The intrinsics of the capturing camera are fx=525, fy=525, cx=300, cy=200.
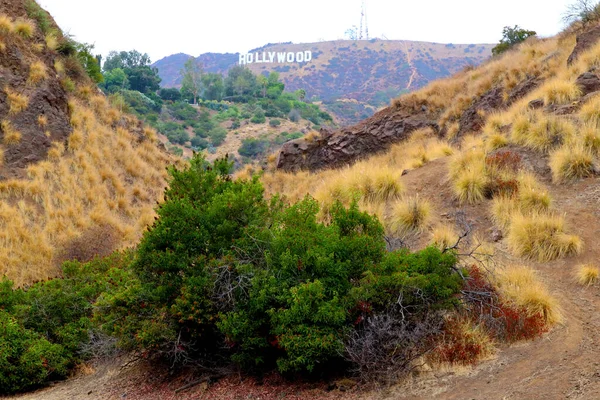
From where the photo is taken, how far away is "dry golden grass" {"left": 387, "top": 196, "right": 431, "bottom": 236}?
965 centimetres

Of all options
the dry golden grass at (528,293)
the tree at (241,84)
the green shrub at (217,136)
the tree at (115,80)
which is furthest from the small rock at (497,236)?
the tree at (241,84)

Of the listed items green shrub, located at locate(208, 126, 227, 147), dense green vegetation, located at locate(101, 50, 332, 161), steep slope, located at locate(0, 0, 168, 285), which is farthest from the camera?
green shrub, located at locate(208, 126, 227, 147)

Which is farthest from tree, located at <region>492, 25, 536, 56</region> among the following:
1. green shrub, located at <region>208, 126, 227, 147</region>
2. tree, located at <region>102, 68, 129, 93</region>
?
tree, located at <region>102, 68, 129, 93</region>

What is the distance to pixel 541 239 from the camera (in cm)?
800

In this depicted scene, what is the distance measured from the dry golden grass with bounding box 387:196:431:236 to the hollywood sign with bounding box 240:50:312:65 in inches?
5173

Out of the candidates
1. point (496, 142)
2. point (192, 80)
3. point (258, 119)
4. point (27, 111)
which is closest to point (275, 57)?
point (192, 80)

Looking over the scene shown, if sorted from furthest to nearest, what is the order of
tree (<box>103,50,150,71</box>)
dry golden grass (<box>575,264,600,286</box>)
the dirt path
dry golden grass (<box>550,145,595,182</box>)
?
1. the dirt path
2. tree (<box>103,50,150,71</box>)
3. dry golden grass (<box>550,145,595,182</box>)
4. dry golden grass (<box>575,264,600,286</box>)

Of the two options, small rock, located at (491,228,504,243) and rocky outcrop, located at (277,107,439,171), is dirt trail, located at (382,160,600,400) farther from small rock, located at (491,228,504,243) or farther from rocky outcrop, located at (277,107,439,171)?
rocky outcrop, located at (277,107,439,171)

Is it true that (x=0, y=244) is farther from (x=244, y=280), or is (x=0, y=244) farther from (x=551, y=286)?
(x=551, y=286)

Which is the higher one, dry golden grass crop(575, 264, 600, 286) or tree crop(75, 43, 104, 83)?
tree crop(75, 43, 104, 83)

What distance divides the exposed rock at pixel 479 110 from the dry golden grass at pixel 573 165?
594cm

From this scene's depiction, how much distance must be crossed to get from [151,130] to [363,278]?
54.7 feet

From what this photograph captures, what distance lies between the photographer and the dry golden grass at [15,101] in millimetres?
15195

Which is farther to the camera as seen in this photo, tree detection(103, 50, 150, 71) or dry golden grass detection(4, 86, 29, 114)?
tree detection(103, 50, 150, 71)
